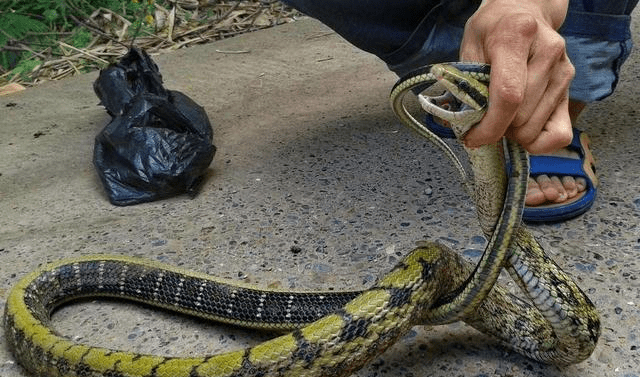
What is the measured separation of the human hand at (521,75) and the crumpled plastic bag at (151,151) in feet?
4.74

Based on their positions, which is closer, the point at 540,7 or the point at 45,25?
the point at 540,7

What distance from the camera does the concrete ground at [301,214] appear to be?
190cm

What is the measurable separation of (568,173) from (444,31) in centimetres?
71

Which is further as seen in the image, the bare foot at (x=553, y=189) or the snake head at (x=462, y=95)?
the bare foot at (x=553, y=189)

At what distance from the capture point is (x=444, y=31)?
2664 millimetres

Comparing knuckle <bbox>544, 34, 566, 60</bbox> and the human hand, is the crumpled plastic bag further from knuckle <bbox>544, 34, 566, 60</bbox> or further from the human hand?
knuckle <bbox>544, 34, 566, 60</bbox>

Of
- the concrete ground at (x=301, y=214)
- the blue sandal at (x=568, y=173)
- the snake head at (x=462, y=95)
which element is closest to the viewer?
the snake head at (x=462, y=95)

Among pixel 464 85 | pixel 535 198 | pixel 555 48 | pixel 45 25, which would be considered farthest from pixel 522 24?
pixel 45 25

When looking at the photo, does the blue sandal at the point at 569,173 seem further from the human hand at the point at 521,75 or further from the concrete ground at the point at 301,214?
the human hand at the point at 521,75

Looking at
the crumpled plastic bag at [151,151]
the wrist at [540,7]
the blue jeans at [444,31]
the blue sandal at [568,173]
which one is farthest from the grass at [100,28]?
the wrist at [540,7]

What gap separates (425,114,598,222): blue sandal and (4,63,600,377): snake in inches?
20.4

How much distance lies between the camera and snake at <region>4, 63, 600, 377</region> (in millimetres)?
1460

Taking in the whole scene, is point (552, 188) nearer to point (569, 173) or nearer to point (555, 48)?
point (569, 173)

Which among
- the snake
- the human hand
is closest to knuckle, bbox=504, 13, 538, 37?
the human hand
